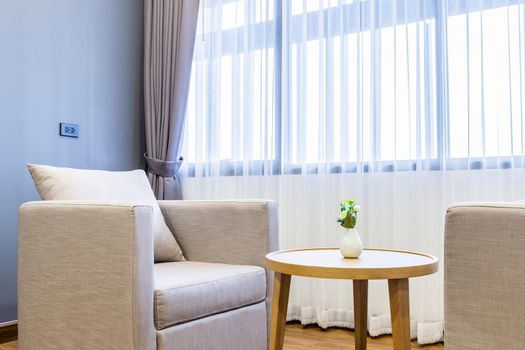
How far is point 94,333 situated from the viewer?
5.38 feet

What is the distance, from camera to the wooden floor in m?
2.32

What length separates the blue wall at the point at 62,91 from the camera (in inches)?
102

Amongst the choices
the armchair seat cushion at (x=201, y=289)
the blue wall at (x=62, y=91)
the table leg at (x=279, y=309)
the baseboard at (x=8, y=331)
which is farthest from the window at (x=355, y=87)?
the baseboard at (x=8, y=331)

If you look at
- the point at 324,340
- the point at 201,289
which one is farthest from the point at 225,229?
the point at 324,340

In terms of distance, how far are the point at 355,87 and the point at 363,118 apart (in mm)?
175

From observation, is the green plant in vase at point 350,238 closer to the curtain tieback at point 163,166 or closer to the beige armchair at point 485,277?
the beige armchair at point 485,277

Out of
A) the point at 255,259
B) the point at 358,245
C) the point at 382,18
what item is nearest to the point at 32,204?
the point at 255,259

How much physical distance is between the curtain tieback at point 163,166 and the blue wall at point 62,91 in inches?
6.6

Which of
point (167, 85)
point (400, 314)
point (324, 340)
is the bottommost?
point (324, 340)

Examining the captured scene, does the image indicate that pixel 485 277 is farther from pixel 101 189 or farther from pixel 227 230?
pixel 101 189

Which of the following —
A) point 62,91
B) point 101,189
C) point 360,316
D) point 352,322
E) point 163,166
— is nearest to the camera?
point 360,316

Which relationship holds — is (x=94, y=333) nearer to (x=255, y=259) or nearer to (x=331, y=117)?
(x=255, y=259)

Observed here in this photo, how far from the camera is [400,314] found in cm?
142

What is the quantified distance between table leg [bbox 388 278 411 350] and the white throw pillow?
1057 millimetres
